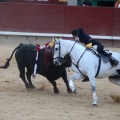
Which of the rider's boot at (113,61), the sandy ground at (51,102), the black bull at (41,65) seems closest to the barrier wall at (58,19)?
the sandy ground at (51,102)

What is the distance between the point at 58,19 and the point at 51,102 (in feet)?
32.5

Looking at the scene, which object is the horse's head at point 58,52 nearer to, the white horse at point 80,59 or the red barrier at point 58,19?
the white horse at point 80,59

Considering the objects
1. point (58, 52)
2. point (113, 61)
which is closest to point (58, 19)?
point (113, 61)

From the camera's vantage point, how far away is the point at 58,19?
19.6 m

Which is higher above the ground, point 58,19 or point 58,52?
point 58,52

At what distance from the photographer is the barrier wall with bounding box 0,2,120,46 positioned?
63.9ft

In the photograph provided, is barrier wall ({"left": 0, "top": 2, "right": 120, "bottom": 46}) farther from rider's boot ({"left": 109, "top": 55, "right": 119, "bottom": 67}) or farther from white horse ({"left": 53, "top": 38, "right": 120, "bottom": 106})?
white horse ({"left": 53, "top": 38, "right": 120, "bottom": 106})

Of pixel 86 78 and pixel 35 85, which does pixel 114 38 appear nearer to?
pixel 35 85

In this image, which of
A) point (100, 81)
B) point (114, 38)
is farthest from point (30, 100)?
point (114, 38)

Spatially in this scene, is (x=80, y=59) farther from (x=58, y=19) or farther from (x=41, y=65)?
(x=58, y=19)

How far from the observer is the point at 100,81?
501 inches

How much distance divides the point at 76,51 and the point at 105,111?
122 centimetres

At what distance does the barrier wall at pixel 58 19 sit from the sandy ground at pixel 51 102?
6.90 meters

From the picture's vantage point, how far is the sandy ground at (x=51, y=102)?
864 centimetres
